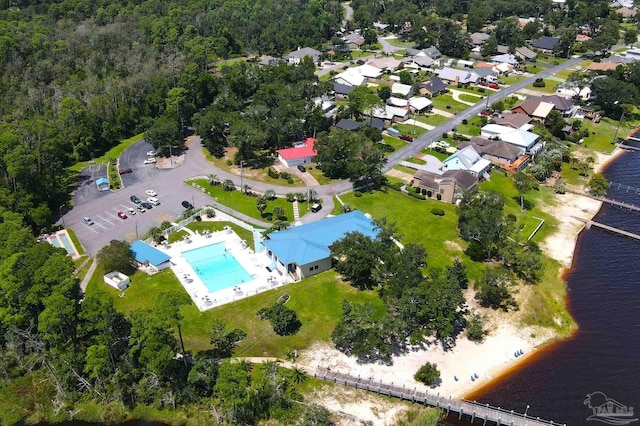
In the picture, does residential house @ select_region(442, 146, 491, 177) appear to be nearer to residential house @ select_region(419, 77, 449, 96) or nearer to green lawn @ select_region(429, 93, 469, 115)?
green lawn @ select_region(429, 93, 469, 115)

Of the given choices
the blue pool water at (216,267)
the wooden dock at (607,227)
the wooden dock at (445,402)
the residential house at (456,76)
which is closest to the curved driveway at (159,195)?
the blue pool water at (216,267)

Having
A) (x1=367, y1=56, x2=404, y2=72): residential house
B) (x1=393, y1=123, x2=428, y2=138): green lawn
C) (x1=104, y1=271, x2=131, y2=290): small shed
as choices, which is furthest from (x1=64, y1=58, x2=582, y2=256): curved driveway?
(x1=367, y1=56, x2=404, y2=72): residential house

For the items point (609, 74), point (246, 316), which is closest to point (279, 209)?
point (246, 316)

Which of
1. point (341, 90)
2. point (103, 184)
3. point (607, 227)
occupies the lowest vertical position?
point (607, 227)

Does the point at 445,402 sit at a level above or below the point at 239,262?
above

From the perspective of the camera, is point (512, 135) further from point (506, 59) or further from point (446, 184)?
point (506, 59)

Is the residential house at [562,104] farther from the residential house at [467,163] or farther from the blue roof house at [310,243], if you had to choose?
the blue roof house at [310,243]

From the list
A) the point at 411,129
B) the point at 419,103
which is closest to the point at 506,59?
the point at 419,103
